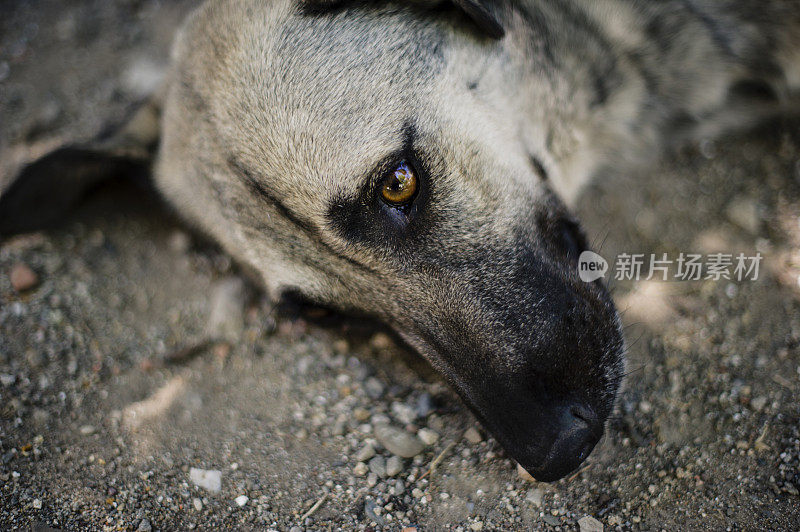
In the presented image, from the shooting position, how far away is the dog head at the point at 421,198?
2.04 m

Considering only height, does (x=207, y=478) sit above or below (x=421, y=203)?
below

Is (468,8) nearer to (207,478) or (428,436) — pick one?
(428,436)

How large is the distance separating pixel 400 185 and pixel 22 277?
1.94 metres

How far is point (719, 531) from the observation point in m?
2.02

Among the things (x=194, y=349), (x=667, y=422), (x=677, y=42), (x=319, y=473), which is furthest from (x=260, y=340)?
(x=677, y=42)

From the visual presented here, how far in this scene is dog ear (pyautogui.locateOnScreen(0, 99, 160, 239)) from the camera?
280cm

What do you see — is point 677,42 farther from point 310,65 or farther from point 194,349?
point 194,349

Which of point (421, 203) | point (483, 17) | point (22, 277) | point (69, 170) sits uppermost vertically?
point (483, 17)

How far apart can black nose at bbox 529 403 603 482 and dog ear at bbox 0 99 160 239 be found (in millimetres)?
2192

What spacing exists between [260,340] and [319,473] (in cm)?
74

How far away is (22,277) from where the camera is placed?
2.86 m

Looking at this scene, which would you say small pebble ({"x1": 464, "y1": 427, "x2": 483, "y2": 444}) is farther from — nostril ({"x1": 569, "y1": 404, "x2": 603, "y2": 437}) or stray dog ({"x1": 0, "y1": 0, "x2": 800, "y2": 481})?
nostril ({"x1": 569, "y1": 404, "x2": 603, "y2": 437})

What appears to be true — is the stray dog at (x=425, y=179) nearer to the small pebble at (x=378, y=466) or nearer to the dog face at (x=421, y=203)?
the dog face at (x=421, y=203)

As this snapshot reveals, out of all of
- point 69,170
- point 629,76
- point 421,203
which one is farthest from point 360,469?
point 629,76
